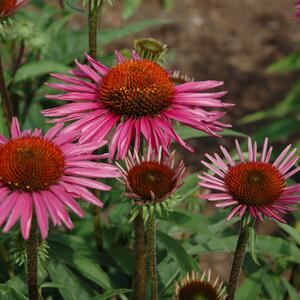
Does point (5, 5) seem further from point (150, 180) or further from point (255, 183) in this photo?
point (255, 183)

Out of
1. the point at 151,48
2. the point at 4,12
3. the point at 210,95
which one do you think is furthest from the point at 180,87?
the point at 4,12

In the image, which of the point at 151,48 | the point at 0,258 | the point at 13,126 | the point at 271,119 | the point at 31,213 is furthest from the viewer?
the point at 271,119

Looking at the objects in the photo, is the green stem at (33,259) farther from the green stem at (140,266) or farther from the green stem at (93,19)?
the green stem at (93,19)

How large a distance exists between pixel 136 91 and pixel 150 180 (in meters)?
0.21

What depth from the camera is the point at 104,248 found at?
6.05 ft

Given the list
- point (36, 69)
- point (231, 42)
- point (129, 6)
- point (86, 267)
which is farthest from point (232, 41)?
point (86, 267)

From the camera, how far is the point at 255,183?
4.14 feet

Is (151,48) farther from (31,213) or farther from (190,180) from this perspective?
(31,213)

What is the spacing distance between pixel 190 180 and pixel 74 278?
1.35ft

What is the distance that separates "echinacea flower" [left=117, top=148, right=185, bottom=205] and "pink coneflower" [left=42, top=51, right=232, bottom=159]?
52 mm

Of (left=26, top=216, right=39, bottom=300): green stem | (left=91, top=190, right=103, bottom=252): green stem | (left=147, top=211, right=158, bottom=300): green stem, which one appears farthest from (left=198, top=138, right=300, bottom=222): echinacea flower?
(left=91, top=190, right=103, bottom=252): green stem

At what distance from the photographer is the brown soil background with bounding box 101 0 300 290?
397 cm

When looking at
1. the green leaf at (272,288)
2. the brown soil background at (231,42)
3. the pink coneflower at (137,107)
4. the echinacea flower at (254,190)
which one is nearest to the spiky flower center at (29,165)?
the pink coneflower at (137,107)

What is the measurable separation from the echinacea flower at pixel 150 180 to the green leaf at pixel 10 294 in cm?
28
